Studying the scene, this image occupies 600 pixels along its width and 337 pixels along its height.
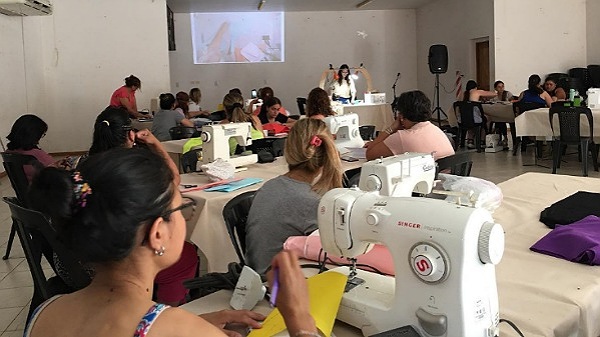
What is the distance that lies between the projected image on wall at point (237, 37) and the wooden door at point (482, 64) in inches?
→ 182

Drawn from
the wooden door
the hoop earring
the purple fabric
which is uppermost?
the wooden door

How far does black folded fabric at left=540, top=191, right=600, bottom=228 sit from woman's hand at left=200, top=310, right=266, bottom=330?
3.79 ft

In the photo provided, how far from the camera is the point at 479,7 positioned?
12320 millimetres

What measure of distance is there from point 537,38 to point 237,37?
6704 mm

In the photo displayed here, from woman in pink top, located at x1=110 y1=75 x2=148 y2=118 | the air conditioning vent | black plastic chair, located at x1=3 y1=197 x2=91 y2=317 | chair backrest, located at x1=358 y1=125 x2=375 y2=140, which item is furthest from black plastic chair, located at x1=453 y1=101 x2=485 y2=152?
black plastic chair, located at x1=3 y1=197 x2=91 y2=317

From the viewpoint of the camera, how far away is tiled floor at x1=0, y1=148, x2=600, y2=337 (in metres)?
3.36

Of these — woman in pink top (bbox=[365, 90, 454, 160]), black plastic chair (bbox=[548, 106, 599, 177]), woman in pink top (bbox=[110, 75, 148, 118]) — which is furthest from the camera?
woman in pink top (bbox=[110, 75, 148, 118])

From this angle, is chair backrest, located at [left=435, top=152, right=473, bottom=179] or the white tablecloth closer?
the white tablecloth

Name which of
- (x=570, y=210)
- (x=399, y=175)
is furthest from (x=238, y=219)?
(x=570, y=210)

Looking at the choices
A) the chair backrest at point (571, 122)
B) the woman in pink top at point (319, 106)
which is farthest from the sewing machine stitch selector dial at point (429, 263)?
the chair backrest at point (571, 122)

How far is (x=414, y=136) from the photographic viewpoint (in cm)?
364

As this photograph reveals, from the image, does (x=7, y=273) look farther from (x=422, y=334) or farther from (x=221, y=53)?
(x=221, y=53)

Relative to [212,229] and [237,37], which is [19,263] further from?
[237,37]

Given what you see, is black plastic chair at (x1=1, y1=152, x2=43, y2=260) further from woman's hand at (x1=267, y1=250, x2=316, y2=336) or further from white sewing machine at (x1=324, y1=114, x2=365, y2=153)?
woman's hand at (x1=267, y1=250, x2=316, y2=336)
